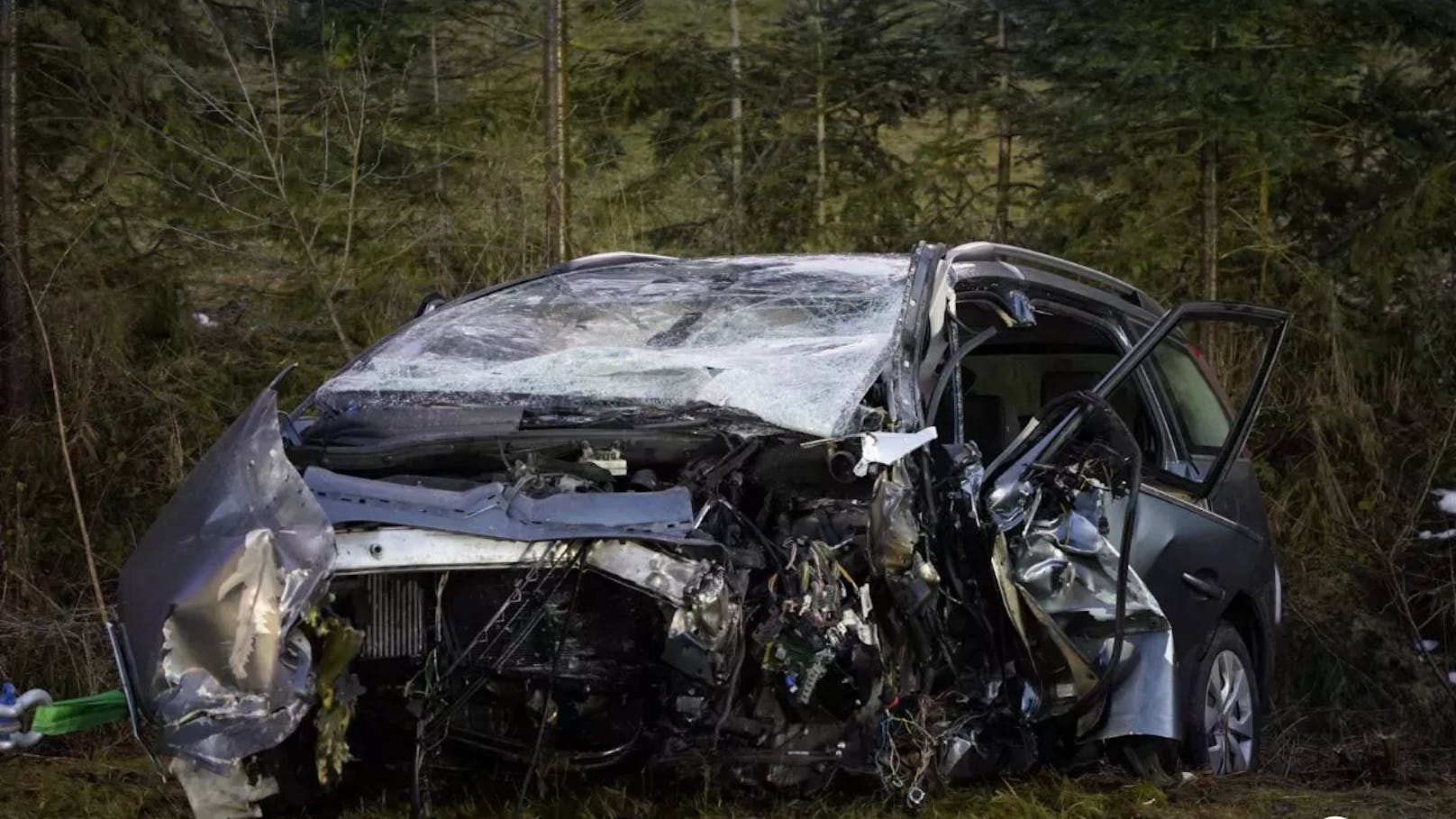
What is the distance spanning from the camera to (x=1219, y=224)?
12.2 m

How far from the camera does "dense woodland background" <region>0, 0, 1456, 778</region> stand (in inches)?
415

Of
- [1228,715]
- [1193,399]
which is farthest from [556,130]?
[1228,715]

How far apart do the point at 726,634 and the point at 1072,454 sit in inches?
58.0

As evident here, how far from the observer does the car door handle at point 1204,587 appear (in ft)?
17.5

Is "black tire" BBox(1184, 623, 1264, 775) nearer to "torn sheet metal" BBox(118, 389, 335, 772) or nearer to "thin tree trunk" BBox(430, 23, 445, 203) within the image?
"torn sheet metal" BBox(118, 389, 335, 772)

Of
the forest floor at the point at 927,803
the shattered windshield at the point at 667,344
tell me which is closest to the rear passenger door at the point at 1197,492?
the forest floor at the point at 927,803

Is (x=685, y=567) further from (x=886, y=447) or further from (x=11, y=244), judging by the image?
(x=11, y=244)

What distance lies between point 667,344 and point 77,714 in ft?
6.68

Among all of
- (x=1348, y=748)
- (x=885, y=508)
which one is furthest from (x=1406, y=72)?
(x=885, y=508)

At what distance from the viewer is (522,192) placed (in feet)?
39.1

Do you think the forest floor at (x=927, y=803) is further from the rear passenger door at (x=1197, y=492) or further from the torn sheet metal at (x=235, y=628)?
the torn sheet metal at (x=235, y=628)

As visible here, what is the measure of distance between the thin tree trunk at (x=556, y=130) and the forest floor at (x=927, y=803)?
648cm

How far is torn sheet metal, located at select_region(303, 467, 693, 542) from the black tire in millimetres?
2204

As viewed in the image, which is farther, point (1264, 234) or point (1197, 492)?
point (1264, 234)
